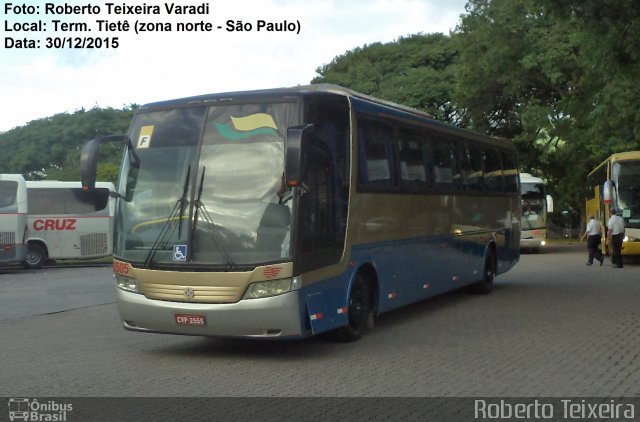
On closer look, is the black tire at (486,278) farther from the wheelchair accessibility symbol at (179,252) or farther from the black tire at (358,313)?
the wheelchair accessibility symbol at (179,252)

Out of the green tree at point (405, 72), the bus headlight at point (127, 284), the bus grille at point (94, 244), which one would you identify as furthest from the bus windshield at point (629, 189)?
the bus headlight at point (127, 284)

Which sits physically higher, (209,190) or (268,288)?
(209,190)

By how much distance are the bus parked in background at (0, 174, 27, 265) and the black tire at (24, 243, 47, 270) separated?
2539mm

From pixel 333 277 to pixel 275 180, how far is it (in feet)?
4.88

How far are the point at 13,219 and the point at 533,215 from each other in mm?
21215

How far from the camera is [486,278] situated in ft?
57.3

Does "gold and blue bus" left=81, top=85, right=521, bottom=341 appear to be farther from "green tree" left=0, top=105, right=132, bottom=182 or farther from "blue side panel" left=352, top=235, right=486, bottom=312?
"green tree" left=0, top=105, right=132, bottom=182

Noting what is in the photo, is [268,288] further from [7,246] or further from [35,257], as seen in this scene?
[35,257]

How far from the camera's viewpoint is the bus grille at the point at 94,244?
33.0 meters

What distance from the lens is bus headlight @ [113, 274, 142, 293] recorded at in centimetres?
994

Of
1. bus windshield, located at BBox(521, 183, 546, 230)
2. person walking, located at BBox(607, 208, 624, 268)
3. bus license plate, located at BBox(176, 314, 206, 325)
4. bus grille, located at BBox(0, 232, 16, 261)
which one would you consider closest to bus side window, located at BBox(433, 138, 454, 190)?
bus license plate, located at BBox(176, 314, 206, 325)

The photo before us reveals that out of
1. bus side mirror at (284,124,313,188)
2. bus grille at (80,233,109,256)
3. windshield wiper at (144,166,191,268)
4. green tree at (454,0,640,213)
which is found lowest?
bus grille at (80,233,109,256)

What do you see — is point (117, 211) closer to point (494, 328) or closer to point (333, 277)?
point (333, 277)
